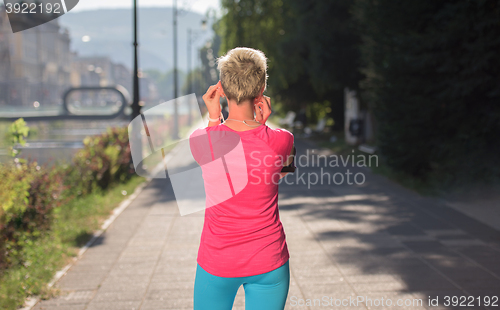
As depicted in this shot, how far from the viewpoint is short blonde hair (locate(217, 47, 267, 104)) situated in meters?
1.92

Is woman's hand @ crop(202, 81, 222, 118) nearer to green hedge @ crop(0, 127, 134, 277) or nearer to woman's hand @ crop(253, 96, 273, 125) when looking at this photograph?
woman's hand @ crop(253, 96, 273, 125)

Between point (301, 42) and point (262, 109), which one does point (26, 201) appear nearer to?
point (262, 109)

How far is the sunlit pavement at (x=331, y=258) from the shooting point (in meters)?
4.55

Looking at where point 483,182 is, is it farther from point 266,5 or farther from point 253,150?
point 266,5

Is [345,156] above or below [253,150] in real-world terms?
below

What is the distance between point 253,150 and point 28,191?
4839 mm

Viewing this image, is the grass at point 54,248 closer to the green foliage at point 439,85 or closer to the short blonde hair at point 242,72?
the short blonde hair at point 242,72

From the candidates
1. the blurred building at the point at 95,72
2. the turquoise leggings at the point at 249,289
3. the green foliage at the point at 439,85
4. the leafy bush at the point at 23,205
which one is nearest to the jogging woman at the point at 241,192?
the turquoise leggings at the point at 249,289

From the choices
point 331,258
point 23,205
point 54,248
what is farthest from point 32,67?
point 331,258

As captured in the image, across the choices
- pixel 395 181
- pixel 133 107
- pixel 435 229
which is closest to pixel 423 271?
pixel 435 229

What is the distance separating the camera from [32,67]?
74.6m

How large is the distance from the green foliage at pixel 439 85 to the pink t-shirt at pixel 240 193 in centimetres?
738

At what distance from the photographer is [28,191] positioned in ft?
19.5

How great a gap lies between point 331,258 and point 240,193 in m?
4.02
